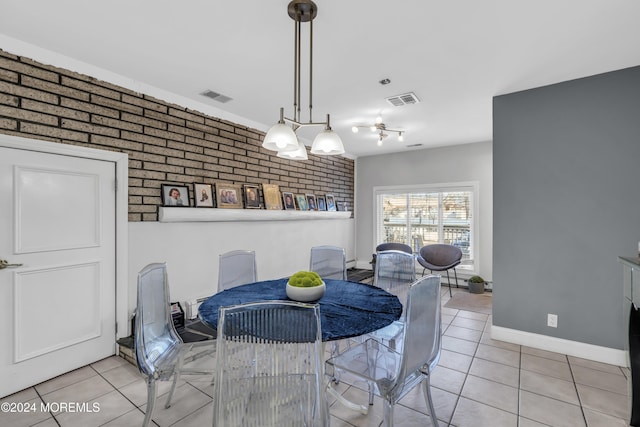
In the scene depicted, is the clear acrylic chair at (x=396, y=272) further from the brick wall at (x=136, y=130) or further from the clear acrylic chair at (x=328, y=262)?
the brick wall at (x=136, y=130)

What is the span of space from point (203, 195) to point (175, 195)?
33 centimetres

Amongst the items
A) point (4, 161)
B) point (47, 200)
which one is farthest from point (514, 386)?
point (4, 161)

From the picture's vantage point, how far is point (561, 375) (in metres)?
2.44

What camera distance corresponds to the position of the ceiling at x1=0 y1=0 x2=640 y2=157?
1839 millimetres

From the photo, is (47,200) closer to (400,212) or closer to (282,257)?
(282,257)

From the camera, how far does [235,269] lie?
2.75m

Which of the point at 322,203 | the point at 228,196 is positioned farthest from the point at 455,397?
the point at 322,203

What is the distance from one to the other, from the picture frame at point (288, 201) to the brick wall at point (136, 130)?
0.85ft

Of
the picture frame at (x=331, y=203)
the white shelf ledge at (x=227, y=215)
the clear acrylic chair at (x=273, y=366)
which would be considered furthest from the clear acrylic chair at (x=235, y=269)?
the picture frame at (x=331, y=203)

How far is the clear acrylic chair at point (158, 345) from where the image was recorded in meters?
1.66

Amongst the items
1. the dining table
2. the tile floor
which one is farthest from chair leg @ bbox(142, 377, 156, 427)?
the dining table

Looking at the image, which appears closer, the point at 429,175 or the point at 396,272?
the point at 396,272

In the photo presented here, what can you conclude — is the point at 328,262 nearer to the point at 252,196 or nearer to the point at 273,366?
the point at 252,196

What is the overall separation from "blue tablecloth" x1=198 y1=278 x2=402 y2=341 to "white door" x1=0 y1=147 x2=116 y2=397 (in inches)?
53.5
